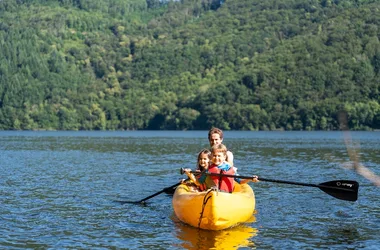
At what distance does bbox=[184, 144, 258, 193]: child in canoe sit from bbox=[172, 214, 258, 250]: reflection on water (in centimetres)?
146

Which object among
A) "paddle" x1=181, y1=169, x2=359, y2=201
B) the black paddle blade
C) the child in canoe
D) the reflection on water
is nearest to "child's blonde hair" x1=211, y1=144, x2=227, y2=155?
the child in canoe

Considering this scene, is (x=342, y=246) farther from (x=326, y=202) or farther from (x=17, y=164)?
(x=17, y=164)

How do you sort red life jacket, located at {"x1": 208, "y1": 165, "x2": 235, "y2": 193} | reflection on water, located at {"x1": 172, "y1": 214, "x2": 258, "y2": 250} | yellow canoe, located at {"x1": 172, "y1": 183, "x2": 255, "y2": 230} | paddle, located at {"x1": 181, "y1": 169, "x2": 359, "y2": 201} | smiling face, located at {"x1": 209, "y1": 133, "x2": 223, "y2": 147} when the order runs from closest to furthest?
reflection on water, located at {"x1": 172, "y1": 214, "x2": 258, "y2": 250}, yellow canoe, located at {"x1": 172, "y1": 183, "x2": 255, "y2": 230}, red life jacket, located at {"x1": 208, "y1": 165, "x2": 235, "y2": 193}, paddle, located at {"x1": 181, "y1": 169, "x2": 359, "y2": 201}, smiling face, located at {"x1": 209, "y1": 133, "x2": 223, "y2": 147}

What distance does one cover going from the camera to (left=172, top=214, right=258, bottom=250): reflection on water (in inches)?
754

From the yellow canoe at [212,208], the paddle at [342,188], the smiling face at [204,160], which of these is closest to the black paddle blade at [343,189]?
the paddle at [342,188]

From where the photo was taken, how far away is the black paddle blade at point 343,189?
22.7 m

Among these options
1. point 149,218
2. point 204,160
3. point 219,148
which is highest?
point 219,148

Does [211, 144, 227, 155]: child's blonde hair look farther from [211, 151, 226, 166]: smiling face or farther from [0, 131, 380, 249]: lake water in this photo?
[0, 131, 380, 249]: lake water

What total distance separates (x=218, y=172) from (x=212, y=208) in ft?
6.33

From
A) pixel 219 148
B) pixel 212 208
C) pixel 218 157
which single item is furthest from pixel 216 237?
pixel 219 148

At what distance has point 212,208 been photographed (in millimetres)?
19844

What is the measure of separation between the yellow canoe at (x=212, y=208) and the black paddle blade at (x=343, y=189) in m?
3.04

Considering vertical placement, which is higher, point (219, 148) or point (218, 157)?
point (219, 148)

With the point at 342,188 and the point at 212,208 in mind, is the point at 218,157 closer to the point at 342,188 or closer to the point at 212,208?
the point at 212,208
